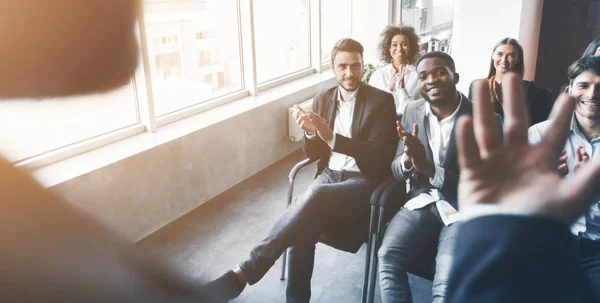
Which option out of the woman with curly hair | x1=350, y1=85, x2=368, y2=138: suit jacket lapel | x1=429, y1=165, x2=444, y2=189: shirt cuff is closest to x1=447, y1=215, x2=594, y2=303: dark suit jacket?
x1=429, y1=165, x2=444, y2=189: shirt cuff

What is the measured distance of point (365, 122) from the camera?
7.98 ft

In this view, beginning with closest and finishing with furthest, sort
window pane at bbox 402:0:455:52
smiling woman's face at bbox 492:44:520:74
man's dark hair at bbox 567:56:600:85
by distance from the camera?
man's dark hair at bbox 567:56:600:85
smiling woman's face at bbox 492:44:520:74
window pane at bbox 402:0:455:52

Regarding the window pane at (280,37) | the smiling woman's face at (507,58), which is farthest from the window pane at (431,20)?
the smiling woman's face at (507,58)

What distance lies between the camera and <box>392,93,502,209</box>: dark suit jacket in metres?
1.92

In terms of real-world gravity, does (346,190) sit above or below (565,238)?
below

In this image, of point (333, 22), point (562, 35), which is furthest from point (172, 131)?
point (562, 35)

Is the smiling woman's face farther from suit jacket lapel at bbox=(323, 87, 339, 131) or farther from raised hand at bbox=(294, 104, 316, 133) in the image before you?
raised hand at bbox=(294, 104, 316, 133)

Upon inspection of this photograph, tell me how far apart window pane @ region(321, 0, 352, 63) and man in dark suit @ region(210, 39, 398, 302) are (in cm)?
264

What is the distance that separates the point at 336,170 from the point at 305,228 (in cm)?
50

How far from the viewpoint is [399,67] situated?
3.55 m

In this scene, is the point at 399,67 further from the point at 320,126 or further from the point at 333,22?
the point at 333,22

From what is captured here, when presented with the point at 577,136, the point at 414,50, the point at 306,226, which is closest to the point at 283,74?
the point at 414,50

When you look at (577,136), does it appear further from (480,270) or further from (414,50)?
(414,50)

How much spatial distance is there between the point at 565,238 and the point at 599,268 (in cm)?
154
